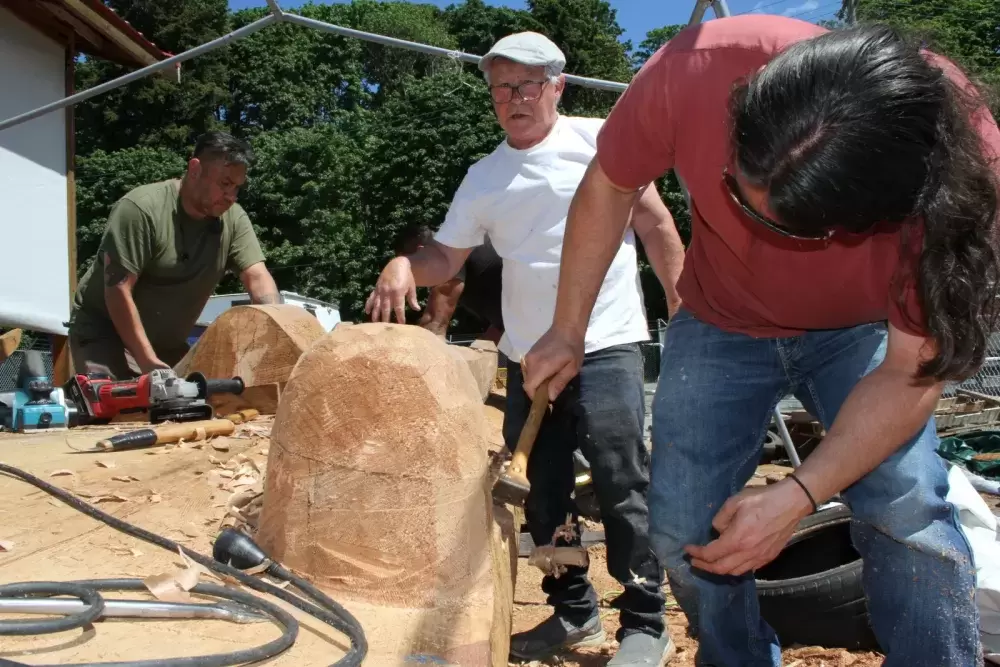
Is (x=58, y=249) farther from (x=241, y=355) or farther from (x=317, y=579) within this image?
(x=317, y=579)

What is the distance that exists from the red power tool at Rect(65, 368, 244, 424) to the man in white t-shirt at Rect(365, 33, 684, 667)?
1347 mm

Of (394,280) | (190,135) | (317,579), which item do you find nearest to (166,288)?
(394,280)

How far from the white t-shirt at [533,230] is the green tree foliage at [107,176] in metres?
29.4

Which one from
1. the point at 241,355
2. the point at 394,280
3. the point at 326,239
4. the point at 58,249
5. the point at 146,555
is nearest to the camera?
the point at 146,555

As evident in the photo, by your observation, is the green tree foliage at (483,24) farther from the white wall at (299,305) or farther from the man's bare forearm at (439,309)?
the man's bare forearm at (439,309)

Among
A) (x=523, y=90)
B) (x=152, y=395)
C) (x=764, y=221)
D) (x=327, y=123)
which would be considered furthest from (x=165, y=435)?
(x=327, y=123)

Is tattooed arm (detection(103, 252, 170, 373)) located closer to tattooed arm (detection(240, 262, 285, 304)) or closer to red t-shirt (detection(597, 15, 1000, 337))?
tattooed arm (detection(240, 262, 285, 304))

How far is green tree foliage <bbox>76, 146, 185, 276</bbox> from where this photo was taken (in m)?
30.1

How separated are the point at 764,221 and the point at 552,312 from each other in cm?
150

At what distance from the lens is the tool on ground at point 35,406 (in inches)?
152

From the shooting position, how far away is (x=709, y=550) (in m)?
1.76

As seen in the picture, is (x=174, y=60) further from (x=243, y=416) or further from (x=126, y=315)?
(x=243, y=416)

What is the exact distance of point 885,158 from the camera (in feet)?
4.47

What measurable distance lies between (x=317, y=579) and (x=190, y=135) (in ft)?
118
